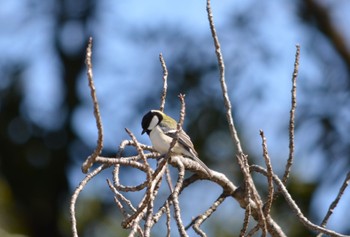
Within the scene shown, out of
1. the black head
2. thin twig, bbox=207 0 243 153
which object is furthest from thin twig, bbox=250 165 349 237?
the black head

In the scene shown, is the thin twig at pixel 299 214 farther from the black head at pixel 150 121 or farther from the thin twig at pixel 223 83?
the black head at pixel 150 121

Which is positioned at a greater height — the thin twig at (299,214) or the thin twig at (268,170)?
the thin twig at (268,170)

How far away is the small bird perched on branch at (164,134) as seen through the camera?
4.39 m

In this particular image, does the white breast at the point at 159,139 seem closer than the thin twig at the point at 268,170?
No

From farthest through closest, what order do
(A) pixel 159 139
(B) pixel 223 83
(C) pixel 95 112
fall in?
(A) pixel 159 139, (B) pixel 223 83, (C) pixel 95 112

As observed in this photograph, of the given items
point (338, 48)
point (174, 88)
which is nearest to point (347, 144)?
point (338, 48)

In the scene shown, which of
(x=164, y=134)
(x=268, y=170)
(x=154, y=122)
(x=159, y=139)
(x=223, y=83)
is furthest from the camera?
(x=154, y=122)

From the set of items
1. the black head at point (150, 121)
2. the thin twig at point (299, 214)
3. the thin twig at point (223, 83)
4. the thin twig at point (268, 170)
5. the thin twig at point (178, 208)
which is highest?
the thin twig at point (223, 83)

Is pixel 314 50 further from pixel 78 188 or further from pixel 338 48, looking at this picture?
pixel 78 188

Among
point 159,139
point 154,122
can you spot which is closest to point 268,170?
point 159,139

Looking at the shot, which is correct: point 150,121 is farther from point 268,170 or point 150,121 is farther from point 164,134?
point 268,170

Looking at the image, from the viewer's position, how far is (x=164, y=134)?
458cm

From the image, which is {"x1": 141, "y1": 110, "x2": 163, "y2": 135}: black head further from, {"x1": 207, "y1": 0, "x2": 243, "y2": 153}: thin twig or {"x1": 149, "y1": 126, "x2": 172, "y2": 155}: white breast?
{"x1": 207, "y1": 0, "x2": 243, "y2": 153}: thin twig

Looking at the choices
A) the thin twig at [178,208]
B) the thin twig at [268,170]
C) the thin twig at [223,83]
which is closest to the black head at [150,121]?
the thin twig at [178,208]
